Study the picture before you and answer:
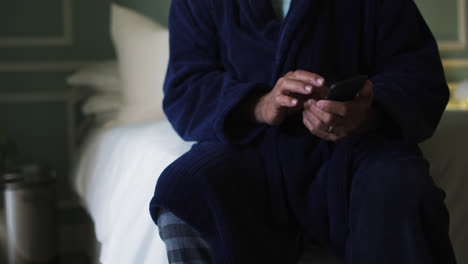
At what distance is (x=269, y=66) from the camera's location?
41.9 inches

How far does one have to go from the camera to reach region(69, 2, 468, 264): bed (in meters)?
1.03

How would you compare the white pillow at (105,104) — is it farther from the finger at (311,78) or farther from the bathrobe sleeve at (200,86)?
the finger at (311,78)

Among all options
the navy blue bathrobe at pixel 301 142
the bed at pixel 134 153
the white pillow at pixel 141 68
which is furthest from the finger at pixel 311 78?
the white pillow at pixel 141 68

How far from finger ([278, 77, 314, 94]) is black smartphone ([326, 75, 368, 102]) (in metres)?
0.04

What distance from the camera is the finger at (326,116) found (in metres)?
0.86

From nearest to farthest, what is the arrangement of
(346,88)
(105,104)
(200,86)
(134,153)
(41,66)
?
(346,88), (200,86), (134,153), (105,104), (41,66)

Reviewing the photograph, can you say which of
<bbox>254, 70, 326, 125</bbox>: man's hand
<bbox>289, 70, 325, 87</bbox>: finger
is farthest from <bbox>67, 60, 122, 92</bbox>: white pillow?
<bbox>289, 70, 325, 87</bbox>: finger

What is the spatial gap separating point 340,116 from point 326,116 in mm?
28

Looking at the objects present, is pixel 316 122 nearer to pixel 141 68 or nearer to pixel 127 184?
pixel 127 184

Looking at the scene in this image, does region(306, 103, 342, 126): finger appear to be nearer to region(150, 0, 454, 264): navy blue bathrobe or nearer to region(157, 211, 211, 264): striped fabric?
region(150, 0, 454, 264): navy blue bathrobe

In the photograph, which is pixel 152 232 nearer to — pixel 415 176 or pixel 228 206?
pixel 228 206

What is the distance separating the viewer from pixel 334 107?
0.85m

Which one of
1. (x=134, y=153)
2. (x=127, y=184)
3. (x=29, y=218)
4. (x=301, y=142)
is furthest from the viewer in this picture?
(x=29, y=218)

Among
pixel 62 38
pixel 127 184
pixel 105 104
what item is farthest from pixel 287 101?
pixel 62 38
